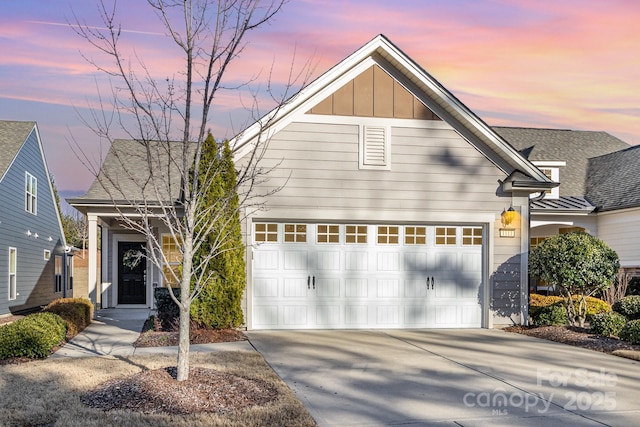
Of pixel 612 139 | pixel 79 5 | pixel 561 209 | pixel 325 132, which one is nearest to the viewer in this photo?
Answer: pixel 79 5

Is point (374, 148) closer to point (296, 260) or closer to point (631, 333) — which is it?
point (296, 260)

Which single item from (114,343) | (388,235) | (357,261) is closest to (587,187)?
(388,235)

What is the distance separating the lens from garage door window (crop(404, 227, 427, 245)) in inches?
520

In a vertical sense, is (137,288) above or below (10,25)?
below

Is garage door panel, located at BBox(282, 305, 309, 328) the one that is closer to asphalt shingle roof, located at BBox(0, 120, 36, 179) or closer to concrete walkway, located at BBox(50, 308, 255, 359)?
concrete walkway, located at BBox(50, 308, 255, 359)

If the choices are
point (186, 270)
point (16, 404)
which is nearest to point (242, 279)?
point (186, 270)

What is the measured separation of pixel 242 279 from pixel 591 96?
419 inches

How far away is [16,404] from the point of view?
21.1 ft

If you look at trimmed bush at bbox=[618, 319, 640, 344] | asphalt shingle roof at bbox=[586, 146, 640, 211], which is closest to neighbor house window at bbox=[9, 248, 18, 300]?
trimmed bush at bbox=[618, 319, 640, 344]

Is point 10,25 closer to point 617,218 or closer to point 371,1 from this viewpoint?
point 371,1

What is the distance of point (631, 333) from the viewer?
10672mm

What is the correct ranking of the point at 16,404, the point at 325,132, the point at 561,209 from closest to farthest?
1. the point at 16,404
2. the point at 325,132
3. the point at 561,209

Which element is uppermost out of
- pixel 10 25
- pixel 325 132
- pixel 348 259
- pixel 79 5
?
pixel 10 25

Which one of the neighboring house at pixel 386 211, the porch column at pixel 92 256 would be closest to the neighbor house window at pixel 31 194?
the porch column at pixel 92 256
